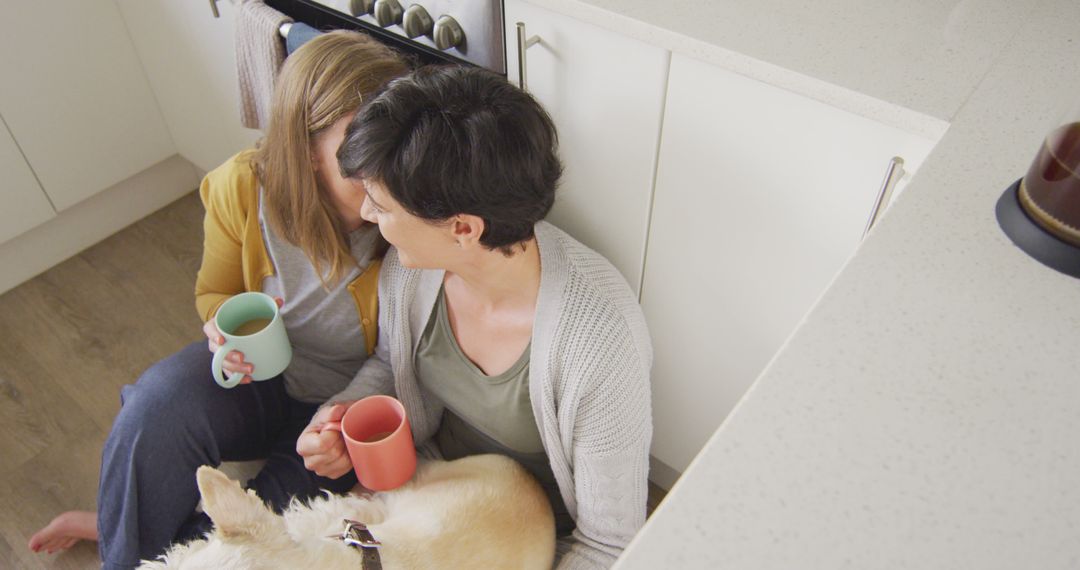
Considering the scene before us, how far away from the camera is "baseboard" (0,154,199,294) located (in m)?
2.07

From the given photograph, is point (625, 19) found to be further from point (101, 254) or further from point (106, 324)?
point (101, 254)

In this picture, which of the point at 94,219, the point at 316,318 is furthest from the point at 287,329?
the point at 94,219

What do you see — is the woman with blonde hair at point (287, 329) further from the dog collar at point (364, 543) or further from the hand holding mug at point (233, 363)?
the dog collar at point (364, 543)

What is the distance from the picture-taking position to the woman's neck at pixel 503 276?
3.40ft

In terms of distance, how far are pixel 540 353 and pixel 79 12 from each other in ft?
5.00

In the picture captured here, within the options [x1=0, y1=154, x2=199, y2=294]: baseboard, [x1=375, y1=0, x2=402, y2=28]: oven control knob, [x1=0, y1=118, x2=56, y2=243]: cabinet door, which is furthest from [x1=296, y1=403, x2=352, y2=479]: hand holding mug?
[x1=0, y1=154, x2=199, y2=294]: baseboard

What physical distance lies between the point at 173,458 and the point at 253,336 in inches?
11.9

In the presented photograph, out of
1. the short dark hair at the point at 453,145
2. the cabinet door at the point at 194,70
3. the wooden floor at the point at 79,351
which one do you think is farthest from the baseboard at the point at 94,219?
the short dark hair at the point at 453,145

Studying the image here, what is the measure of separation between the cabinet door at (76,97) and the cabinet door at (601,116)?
1.29 meters

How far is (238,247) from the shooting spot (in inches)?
49.6

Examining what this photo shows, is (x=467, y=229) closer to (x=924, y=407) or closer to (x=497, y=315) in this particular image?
(x=497, y=315)

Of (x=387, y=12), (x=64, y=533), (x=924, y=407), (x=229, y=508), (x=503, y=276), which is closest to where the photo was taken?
(x=924, y=407)

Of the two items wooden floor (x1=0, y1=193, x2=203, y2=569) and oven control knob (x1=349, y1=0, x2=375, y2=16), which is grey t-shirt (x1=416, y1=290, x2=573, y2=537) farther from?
wooden floor (x1=0, y1=193, x2=203, y2=569)

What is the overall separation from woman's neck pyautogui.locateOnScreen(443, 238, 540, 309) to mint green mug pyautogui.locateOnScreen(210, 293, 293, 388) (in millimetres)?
267
